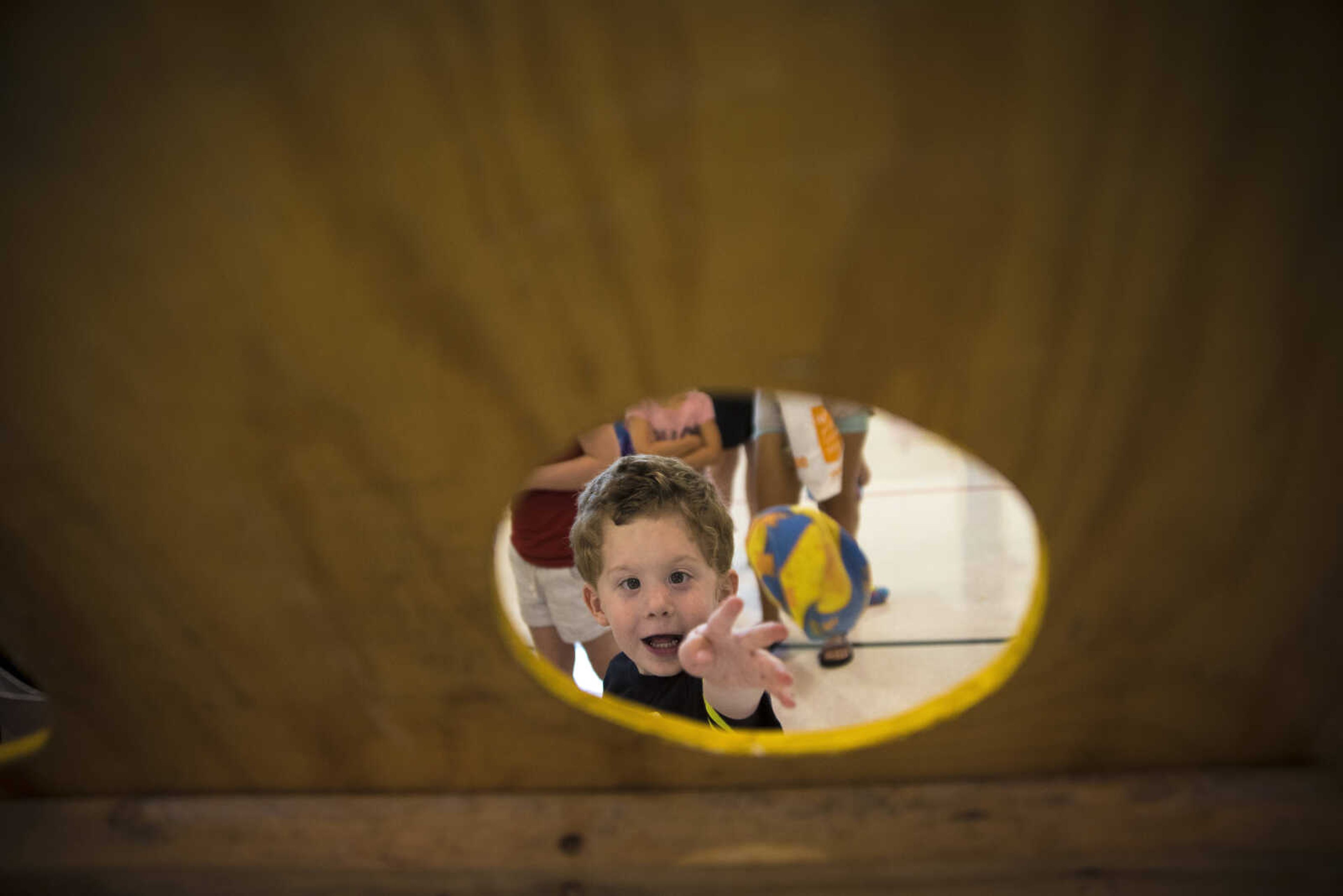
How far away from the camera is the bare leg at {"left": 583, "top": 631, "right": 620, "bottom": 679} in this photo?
5.00 feet

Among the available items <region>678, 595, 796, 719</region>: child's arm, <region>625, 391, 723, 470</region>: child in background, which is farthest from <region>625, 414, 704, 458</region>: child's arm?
<region>678, 595, 796, 719</region>: child's arm

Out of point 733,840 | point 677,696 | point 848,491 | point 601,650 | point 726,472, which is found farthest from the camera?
point 726,472

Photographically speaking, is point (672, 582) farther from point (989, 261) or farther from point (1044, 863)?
point (989, 261)

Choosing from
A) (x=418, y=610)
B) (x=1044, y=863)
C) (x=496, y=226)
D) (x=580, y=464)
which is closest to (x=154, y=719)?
(x=418, y=610)

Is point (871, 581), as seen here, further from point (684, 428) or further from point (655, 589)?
point (655, 589)

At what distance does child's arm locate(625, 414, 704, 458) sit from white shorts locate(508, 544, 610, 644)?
28 centimetres

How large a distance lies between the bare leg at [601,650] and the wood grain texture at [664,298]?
109 cm

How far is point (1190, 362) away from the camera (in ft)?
1.11

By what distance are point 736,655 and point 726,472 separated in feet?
4.58

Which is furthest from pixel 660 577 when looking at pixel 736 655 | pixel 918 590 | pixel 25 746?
pixel 918 590

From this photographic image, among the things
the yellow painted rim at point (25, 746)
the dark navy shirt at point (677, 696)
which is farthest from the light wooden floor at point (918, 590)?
the yellow painted rim at point (25, 746)

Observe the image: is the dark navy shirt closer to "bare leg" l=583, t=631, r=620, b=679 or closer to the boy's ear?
the boy's ear

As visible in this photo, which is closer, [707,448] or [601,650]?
[601,650]

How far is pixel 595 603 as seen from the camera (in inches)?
47.0
